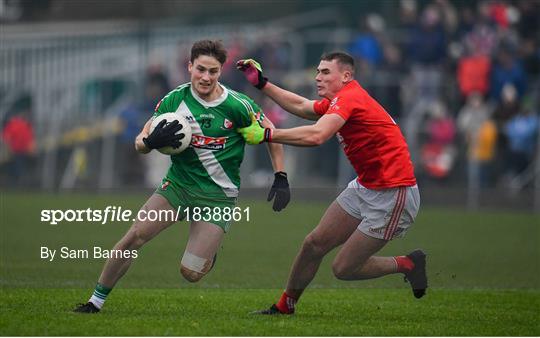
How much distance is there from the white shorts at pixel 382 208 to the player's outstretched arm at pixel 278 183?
64 cm

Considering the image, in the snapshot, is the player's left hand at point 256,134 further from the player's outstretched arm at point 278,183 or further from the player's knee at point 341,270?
the player's knee at point 341,270

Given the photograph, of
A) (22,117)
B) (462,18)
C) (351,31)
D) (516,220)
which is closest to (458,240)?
(516,220)

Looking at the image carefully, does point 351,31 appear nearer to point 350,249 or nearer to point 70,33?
point 70,33

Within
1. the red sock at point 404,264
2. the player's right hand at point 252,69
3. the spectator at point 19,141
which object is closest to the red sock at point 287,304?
the red sock at point 404,264

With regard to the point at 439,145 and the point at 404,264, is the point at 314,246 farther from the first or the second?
the point at 439,145

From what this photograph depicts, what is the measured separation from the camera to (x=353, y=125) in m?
9.30

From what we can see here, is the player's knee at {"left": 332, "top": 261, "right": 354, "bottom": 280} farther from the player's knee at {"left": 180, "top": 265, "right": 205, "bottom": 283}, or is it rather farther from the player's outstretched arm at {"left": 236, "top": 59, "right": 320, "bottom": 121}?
the player's outstretched arm at {"left": 236, "top": 59, "right": 320, "bottom": 121}

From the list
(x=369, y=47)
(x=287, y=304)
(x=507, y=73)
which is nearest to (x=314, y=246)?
(x=287, y=304)

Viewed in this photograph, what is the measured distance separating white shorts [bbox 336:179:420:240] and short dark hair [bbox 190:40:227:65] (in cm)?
164

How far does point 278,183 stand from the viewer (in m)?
9.09

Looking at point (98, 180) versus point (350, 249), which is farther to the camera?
point (98, 180)

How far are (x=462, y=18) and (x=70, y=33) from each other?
30.6ft

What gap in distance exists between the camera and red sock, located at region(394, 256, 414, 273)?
31.9 ft
